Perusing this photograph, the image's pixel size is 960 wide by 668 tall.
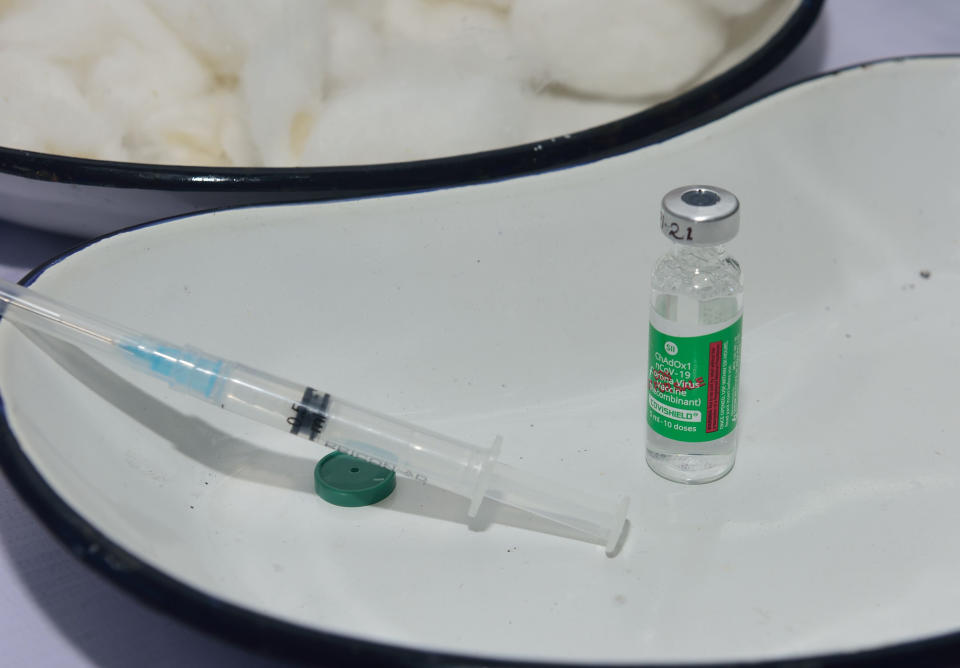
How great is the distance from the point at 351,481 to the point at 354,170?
193 millimetres

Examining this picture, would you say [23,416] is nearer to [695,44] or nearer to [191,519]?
[191,519]

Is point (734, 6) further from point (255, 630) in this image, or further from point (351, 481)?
point (255, 630)

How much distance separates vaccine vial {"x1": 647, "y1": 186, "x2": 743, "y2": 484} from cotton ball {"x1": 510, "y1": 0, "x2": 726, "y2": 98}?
0.73ft

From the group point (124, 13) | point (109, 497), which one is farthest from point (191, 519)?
point (124, 13)

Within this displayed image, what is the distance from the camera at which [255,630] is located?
38cm

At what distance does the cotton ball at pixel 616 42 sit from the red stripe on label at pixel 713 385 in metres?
0.29

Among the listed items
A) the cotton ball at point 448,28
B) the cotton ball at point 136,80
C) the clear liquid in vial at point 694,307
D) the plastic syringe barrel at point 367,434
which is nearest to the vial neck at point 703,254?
the clear liquid in vial at point 694,307

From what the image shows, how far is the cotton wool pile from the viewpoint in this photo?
688 mm

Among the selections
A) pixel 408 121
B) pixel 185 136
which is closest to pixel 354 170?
pixel 408 121

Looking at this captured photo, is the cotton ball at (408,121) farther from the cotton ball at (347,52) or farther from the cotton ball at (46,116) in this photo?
the cotton ball at (46,116)

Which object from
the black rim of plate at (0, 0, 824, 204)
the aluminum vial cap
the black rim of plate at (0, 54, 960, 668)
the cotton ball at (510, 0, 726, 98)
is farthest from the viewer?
the cotton ball at (510, 0, 726, 98)

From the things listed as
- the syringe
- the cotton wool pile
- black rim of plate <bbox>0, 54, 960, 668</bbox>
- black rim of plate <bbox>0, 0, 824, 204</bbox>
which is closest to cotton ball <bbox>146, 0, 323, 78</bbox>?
the cotton wool pile

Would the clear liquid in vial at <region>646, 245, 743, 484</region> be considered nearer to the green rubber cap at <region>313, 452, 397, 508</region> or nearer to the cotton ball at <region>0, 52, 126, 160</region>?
the green rubber cap at <region>313, 452, 397, 508</region>

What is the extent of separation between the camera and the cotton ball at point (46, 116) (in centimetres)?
70
